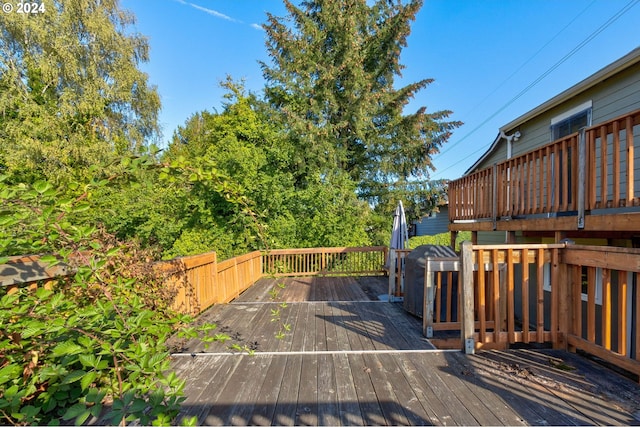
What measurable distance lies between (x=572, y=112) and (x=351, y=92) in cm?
849

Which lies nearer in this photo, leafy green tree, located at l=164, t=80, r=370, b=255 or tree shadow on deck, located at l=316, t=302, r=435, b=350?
tree shadow on deck, located at l=316, t=302, r=435, b=350

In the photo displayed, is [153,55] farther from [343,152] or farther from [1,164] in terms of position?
[343,152]

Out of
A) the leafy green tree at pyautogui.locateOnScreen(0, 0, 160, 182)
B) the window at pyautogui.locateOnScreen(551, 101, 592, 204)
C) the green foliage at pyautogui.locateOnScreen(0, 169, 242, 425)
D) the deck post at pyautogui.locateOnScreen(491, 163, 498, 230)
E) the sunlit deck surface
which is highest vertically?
the leafy green tree at pyautogui.locateOnScreen(0, 0, 160, 182)

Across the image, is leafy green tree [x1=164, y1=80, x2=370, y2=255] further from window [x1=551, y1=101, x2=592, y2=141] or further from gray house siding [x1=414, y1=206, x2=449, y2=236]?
gray house siding [x1=414, y1=206, x2=449, y2=236]

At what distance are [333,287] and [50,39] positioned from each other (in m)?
13.7

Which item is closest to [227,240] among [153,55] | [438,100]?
[153,55]

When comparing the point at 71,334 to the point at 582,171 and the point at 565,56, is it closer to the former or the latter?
the point at 582,171

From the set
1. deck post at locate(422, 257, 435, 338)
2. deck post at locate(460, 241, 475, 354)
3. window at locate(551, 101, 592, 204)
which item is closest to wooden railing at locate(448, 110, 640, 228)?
window at locate(551, 101, 592, 204)

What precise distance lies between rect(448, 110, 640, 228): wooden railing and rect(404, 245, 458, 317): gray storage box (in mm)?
1424

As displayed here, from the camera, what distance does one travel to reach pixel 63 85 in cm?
1145

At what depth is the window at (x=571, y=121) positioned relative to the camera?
16.0 ft

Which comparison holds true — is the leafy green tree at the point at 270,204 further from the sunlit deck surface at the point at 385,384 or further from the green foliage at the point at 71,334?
the green foliage at the point at 71,334

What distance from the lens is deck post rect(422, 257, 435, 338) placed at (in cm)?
322

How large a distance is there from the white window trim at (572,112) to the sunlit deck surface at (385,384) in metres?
4.28
